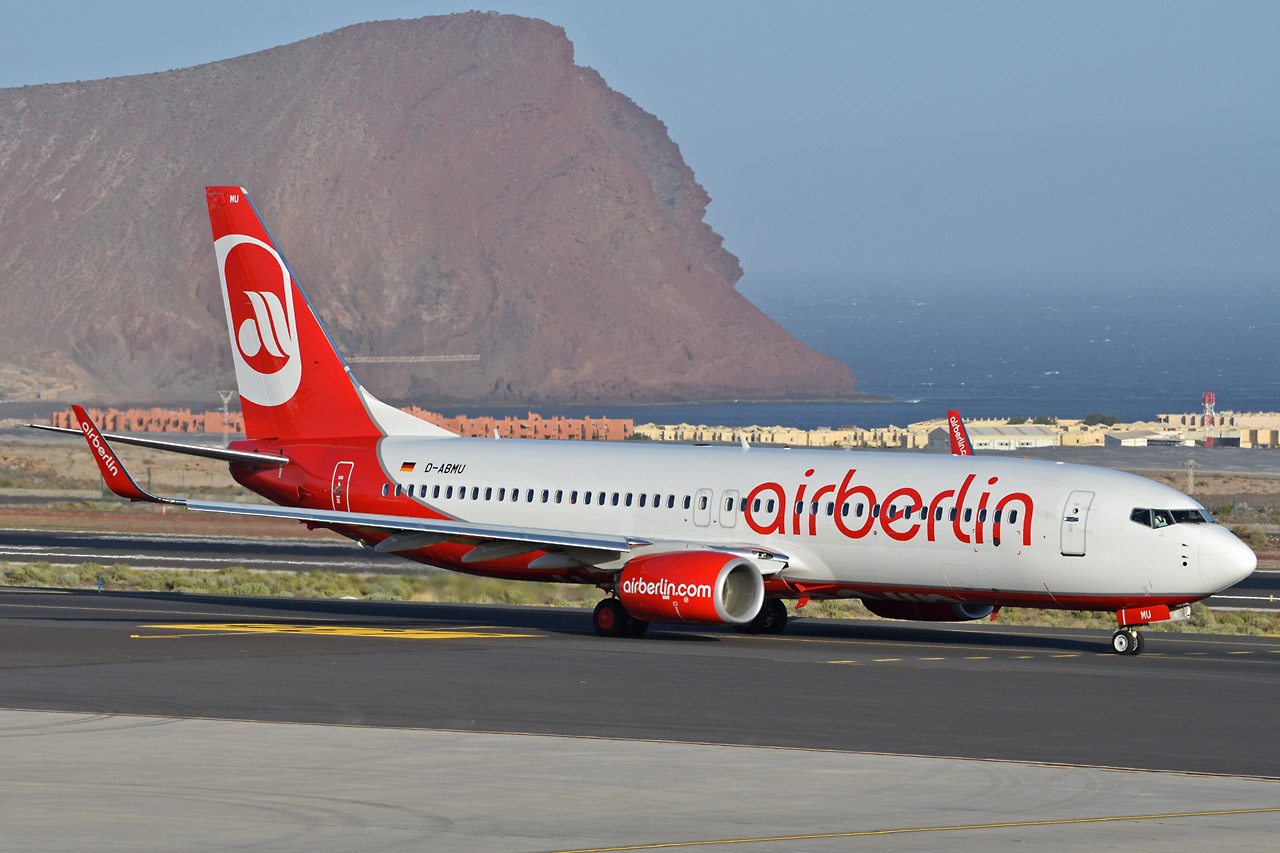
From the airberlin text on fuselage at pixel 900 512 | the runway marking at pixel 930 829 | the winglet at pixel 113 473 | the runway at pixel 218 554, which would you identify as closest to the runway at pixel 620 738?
the runway marking at pixel 930 829

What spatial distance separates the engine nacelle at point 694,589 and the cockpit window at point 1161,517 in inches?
268

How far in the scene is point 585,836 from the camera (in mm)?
16578

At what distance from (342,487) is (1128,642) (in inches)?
679

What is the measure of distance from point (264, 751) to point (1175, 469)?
99.0 metres

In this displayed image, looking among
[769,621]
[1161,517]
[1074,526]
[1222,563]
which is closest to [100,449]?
[769,621]

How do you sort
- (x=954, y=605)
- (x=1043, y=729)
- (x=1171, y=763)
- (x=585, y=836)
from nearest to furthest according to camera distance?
(x=585, y=836)
(x=1171, y=763)
(x=1043, y=729)
(x=954, y=605)

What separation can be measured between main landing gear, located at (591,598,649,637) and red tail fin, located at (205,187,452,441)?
27.5ft

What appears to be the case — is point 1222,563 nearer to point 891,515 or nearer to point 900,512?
point 900,512

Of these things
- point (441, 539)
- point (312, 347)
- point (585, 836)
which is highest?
point (312, 347)

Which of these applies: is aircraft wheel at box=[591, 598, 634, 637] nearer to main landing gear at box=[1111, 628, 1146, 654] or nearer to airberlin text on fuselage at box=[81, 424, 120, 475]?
main landing gear at box=[1111, 628, 1146, 654]

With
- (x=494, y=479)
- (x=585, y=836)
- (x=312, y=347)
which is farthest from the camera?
(x=312, y=347)

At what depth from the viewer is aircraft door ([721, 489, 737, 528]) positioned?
36.1 metres

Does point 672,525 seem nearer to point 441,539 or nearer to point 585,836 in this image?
point 441,539

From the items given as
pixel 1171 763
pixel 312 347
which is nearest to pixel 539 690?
pixel 1171 763
